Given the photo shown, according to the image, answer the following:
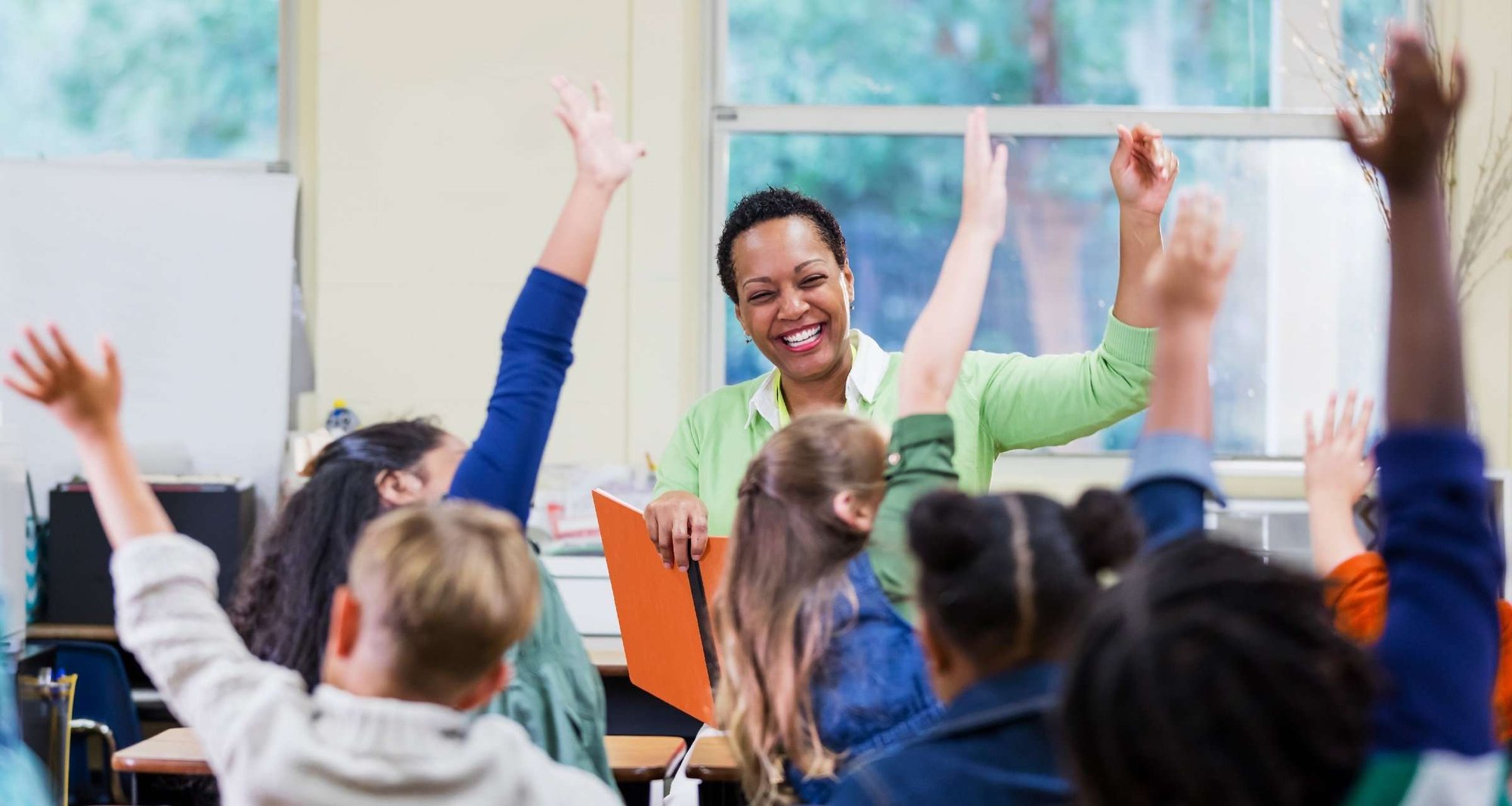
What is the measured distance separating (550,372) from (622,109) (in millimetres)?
2944

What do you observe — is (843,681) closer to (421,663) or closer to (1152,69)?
(421,663)

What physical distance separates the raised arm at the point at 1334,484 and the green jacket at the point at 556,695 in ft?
2.58

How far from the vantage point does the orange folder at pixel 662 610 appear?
188 centimetres

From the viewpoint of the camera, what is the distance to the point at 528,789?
3.41 feet

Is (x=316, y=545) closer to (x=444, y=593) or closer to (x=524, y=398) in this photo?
(x=524, y=398)

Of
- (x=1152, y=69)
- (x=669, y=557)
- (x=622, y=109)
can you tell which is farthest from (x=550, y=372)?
(x=1152, y=69)

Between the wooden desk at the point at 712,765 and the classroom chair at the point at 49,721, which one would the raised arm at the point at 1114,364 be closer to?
the wooden desk at the point at 712,765

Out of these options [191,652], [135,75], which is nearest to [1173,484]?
[191,652]

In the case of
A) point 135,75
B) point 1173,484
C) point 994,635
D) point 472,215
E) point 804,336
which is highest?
point 135,75

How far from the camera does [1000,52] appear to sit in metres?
4.29

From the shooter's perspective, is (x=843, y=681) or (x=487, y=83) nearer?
(x=843, y=681)

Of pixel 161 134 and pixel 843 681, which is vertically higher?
pixel 161 134

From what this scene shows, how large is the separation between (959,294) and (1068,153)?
3.16 m

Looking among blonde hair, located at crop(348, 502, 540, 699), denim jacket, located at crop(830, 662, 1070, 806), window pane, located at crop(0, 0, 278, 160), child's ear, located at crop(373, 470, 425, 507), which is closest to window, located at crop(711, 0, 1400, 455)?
window pane, located at crop(0, 0, 278, 160)
